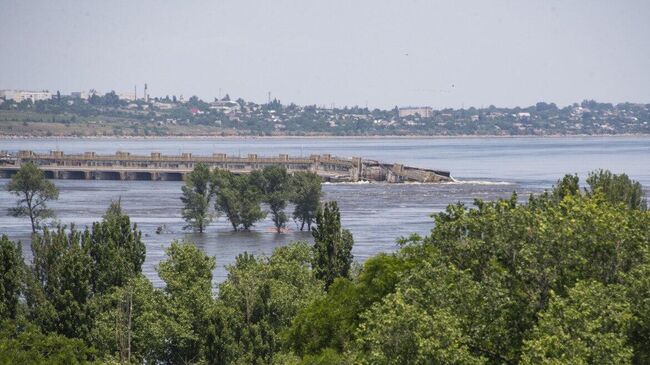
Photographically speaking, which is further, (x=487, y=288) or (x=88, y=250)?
(x=88, y=250)

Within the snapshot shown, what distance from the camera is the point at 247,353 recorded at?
40.1m

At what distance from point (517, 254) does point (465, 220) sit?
89.8 inches

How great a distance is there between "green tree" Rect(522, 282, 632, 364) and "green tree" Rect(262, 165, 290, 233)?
67.1 metres

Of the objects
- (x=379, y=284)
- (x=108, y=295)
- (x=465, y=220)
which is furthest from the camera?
(x=108, y=295)

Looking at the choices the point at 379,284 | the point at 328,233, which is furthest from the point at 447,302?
the point at 328,233

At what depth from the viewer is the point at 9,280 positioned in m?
44.5

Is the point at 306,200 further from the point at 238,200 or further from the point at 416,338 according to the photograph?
the point at 416,338

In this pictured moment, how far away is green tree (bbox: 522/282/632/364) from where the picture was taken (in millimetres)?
27312

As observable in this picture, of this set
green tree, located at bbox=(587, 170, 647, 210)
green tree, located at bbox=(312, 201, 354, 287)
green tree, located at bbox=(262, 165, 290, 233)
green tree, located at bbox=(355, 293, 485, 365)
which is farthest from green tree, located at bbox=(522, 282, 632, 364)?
green tree, located at bbox=(262, 165, 290, 233)

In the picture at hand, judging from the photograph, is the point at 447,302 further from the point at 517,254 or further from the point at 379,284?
the point at 379,284

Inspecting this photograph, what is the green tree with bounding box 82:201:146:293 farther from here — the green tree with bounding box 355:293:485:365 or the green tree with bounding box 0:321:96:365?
the green tree with bounding box 355:293:485:365

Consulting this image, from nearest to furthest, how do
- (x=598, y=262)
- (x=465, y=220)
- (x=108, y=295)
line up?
(x=598, y=262)
(x=465, y=220)
(x=108, y=295)

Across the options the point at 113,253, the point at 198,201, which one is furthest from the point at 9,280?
the point at 198,201

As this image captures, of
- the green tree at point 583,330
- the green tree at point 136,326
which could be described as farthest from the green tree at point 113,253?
the green tree at point 583,330
